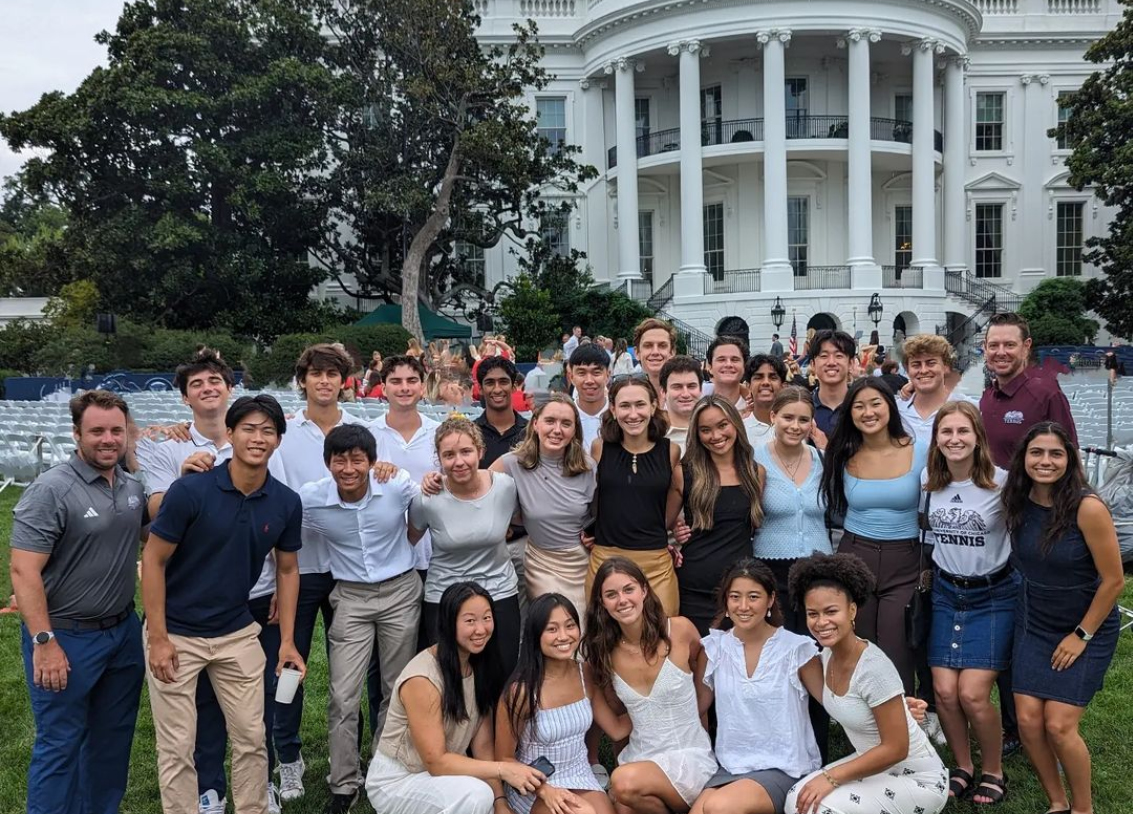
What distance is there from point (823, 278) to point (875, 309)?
3000 millimetres

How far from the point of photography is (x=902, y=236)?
32344 mm

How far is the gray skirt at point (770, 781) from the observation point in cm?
377

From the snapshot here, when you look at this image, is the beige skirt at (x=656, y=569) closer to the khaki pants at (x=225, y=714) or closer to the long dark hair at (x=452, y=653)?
the long dark hair at (x=452, y=653)

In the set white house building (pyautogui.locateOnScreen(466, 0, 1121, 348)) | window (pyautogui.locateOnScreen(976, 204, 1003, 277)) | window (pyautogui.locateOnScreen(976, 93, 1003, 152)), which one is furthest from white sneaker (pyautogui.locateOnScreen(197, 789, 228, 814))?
window (pyautogui.locateOnScreen(976, 93, 1003, 152))

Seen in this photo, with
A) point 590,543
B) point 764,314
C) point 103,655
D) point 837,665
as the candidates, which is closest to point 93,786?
point 103,655

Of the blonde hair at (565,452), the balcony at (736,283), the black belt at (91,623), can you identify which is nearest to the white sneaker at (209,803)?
the black belt at (91,623)

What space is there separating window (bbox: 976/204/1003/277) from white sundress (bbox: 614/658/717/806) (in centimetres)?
3369

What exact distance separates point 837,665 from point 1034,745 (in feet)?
3.42

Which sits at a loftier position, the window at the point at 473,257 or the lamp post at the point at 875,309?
the window at the point at 473,257

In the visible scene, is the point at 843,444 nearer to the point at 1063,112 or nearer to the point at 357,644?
the point at 357,644

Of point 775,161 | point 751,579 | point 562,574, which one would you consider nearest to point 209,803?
point 562,574

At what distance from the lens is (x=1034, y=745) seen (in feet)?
13.0

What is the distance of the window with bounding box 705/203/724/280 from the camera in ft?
104

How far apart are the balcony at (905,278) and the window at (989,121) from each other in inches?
285
